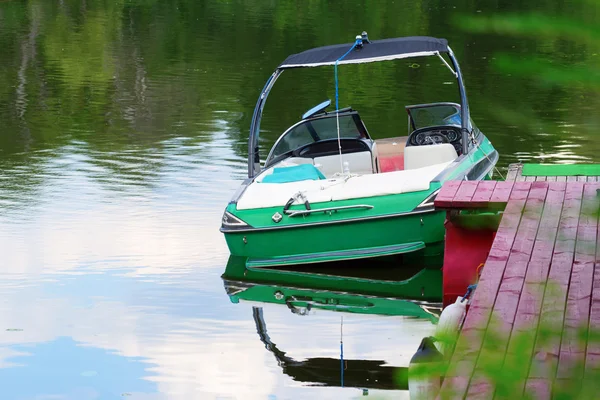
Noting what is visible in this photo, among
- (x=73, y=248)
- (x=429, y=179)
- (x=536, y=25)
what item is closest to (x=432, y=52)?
(x=429, y=179)

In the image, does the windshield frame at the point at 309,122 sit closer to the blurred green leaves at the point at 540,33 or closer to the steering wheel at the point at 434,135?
the steering wheel at the point at 434,135

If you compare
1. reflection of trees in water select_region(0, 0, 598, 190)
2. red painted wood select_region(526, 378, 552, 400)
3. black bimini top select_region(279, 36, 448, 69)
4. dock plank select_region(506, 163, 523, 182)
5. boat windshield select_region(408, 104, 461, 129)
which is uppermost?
red painted wood select_region(526, 378, 552, 400)

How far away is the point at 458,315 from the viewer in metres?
6.96

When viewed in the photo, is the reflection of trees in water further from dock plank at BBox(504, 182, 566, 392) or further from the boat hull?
the boat hull

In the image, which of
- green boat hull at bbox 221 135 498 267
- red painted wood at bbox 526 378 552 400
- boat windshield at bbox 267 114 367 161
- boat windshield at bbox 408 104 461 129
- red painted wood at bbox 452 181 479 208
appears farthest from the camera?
boat windshield at bbox 408 104 461 129

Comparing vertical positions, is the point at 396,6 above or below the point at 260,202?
below

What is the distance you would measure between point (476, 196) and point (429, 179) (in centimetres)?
136

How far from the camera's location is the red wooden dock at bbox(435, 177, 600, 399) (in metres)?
1.35

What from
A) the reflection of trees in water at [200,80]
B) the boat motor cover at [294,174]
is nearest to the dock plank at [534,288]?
the reflection of trees in water at [200,80]

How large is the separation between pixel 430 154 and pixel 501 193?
8.94ft

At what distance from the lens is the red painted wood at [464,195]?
931 cm

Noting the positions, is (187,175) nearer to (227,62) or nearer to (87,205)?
(87,205)

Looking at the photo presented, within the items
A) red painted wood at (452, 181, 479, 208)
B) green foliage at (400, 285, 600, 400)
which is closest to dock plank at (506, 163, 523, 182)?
red painted wood at (452, 181, 479, 208)

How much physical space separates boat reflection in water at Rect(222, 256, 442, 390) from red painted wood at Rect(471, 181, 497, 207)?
1.13 metres
